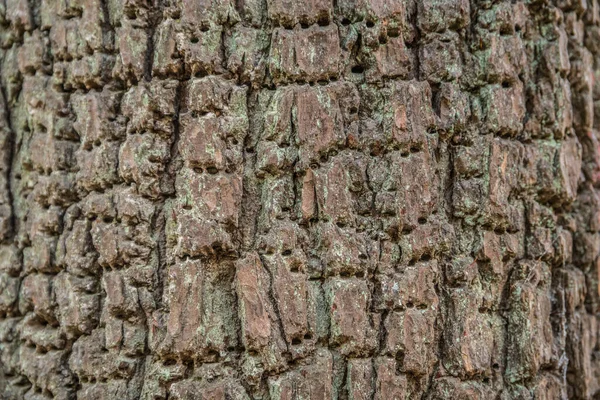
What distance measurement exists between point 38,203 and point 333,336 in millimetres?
907

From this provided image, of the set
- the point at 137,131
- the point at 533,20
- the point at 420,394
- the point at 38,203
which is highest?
the point at 533,20

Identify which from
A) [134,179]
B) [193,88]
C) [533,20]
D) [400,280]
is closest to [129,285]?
[134,179]

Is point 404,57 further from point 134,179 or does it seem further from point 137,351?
point 137,351

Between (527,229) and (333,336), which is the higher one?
(527,229)

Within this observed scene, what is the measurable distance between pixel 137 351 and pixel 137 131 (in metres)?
0.56

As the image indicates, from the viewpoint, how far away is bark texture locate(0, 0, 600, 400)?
1547 mm

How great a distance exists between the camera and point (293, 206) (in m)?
1.57

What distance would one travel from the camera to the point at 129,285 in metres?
1.60

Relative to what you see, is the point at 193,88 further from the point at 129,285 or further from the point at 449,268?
the point at 449,268

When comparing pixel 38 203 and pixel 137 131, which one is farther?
pixel 38 203

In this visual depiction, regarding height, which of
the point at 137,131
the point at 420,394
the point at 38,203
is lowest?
the point at 420,394

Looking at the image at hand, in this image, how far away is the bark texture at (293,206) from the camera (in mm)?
1547

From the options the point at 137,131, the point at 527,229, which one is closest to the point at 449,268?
the point at 527,229

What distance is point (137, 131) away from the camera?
1.62 meters
